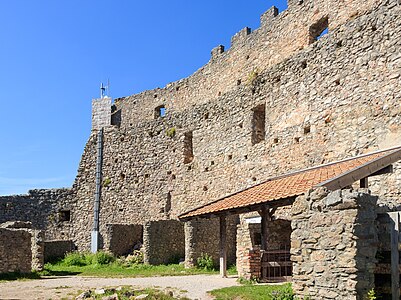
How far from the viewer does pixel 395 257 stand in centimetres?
730

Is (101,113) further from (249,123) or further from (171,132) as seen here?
(249,123)

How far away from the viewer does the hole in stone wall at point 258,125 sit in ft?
57.8

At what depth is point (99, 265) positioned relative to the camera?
62.6ft

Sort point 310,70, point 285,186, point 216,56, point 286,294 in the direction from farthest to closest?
point 216,56 → point 310,70 → point 285,186 → point 286,294

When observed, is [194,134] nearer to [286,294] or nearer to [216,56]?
[216,56]

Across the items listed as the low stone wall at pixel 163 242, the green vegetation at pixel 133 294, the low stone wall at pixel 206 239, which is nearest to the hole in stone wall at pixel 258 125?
the low stone wall at pixel 206 239

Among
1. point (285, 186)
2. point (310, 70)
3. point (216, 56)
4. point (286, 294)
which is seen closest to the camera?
point (286, 294)

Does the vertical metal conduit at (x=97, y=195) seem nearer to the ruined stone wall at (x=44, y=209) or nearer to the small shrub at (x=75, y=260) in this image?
the ruined stone wall at (x=44, y=209)

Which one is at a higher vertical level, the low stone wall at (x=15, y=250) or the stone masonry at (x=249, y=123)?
the stone masonry at (x=249, y=123)

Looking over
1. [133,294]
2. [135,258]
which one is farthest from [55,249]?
[133,294]

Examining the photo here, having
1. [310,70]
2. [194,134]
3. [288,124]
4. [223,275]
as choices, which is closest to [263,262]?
[223,275]

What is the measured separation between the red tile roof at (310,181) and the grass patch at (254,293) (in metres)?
1.92

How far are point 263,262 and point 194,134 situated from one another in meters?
10.3

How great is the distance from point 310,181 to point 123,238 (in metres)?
11.9
